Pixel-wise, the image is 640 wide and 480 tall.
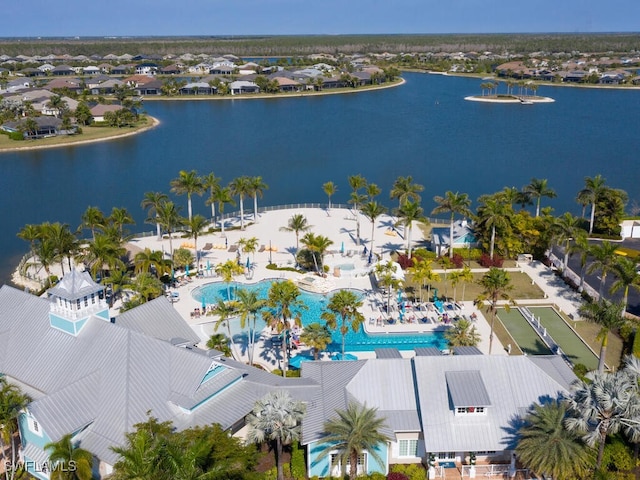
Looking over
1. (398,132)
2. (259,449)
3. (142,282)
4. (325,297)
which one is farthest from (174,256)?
(398,132)

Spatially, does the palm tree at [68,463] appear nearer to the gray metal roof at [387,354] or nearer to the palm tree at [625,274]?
the gray metal roof at [387,354]

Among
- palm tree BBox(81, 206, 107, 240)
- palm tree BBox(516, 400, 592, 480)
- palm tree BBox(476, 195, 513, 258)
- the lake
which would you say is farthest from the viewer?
the lake

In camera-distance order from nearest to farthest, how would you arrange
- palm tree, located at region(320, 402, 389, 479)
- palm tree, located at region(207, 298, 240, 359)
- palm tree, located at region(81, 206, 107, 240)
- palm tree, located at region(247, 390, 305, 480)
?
→ palm tree, located at region(320, 402, 389, 479), palm tree, located at region(247, 390, 305, 480), palm tree, located at region(207, 298, 240, 359), palm tree, located at region(81, 206, 107, 240)

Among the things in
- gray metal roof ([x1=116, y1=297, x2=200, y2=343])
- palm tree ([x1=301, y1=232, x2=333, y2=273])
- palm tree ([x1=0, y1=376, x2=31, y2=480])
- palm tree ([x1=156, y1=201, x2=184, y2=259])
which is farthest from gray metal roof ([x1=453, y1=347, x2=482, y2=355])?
palm tree ([x1=156, y1=201, x2=184, y2=259])

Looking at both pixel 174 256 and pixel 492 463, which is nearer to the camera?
pixel 492 463

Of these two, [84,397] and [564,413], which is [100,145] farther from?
[564,413]

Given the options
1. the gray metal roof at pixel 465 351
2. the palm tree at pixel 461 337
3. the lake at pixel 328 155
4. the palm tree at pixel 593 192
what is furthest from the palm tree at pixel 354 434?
the palm tree at pixel 593 192

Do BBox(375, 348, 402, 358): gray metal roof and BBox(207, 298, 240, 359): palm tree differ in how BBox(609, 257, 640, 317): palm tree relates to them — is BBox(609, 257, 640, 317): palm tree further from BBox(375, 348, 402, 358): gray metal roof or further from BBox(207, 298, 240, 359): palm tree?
BBox(207, 298, 240, 359): palm tree
